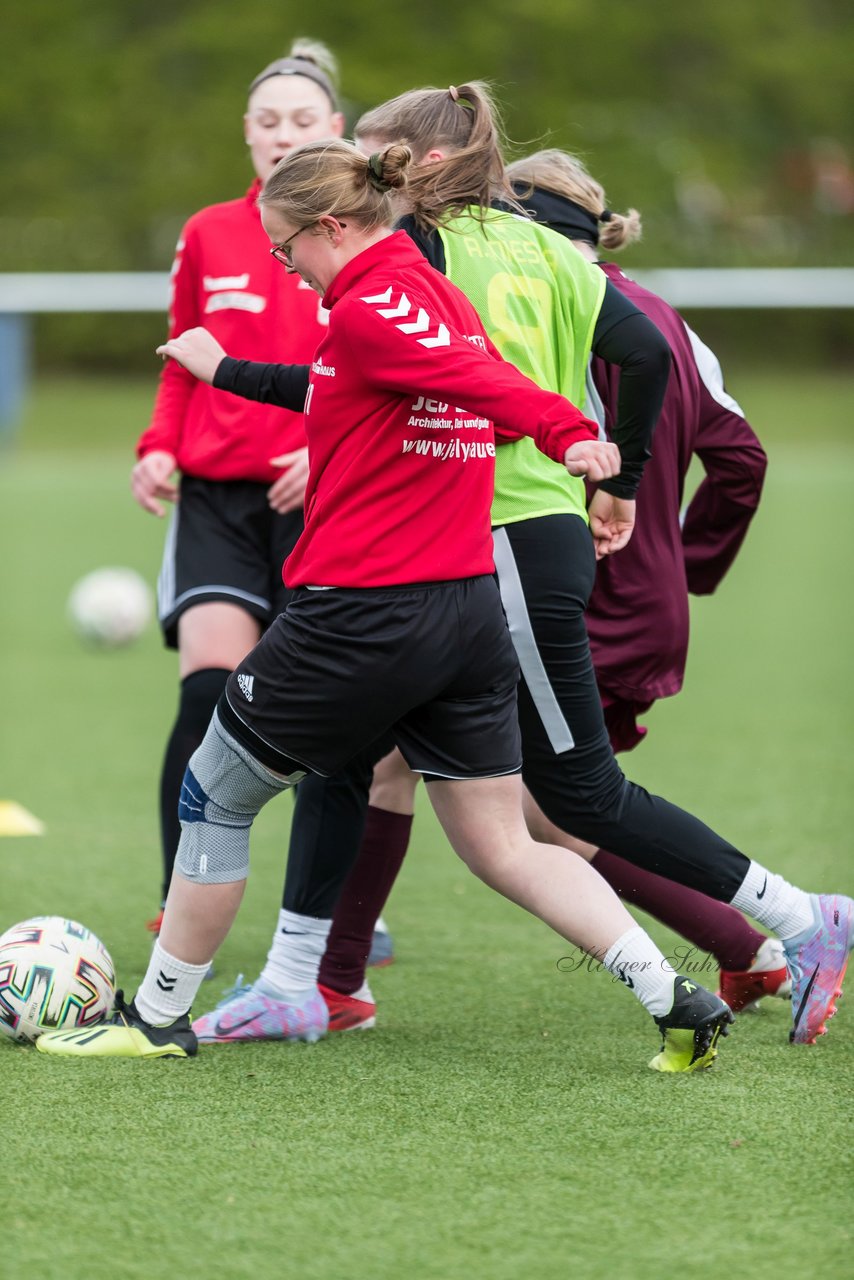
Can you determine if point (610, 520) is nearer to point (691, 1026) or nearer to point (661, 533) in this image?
point (661, 533)

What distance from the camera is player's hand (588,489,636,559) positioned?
3676 millimetres

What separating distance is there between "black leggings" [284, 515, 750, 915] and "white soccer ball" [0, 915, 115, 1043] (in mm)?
1047

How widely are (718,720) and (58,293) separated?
2191 cm

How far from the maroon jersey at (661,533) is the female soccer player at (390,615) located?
2.16ft

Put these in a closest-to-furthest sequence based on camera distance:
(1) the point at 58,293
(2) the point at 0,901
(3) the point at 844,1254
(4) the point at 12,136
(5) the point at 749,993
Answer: (3) the point at 844,1254
(5) the point at 749,993
(2) the point at 0,901
(1) the point at 58,293
(4) the point at 12,136

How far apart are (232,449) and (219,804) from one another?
143cm

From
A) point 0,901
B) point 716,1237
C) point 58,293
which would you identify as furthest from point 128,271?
point 716,1237

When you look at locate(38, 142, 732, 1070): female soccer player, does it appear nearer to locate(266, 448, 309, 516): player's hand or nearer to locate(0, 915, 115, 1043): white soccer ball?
locate(0, 915, 115, 1043): white soccer ball

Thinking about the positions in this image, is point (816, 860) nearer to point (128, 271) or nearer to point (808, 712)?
point (808, 712)

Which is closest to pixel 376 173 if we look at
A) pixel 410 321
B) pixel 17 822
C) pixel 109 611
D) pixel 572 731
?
pixel 410 321

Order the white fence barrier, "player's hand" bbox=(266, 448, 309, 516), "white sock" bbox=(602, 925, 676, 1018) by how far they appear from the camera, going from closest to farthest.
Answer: "white sock" bbox=(602, 925, 676, 1018) < "player's hand" bbox=(266, 448, 309, 516) < the white fence barrier

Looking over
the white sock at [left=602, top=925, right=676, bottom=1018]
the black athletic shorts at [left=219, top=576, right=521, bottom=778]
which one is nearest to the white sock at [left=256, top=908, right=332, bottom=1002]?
the black athletic shorts at [left=219, top=576, right=521, bottom=778]

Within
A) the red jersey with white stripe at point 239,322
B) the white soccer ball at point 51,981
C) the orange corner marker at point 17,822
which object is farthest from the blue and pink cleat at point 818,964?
the orange corner marker at point 17,822

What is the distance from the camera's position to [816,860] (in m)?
5.48
